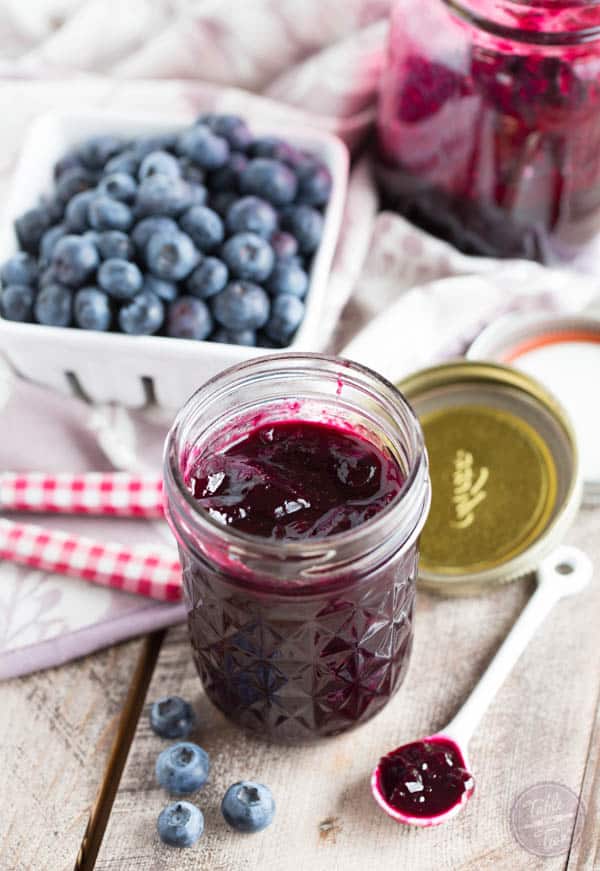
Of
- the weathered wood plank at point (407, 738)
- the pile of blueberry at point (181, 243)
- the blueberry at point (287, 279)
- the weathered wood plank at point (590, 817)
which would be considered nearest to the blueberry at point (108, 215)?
the pile of blueberry at point (181, 243)

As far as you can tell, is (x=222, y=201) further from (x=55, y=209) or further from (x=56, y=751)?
(x=56, y=751)

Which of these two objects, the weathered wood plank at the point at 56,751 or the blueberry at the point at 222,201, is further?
the blueberry at the point at 222,201

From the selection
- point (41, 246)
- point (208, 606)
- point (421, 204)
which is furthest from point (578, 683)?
point (41, 246)

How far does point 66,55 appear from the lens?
1.90m

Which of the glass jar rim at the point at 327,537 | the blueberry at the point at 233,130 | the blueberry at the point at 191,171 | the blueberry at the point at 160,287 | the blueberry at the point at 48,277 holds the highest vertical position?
the glass jar rim at the point at 327,537

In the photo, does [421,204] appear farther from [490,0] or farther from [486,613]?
[486,613]

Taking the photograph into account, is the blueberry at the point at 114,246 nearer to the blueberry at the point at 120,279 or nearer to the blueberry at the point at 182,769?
the blueberry at the point at 120,279

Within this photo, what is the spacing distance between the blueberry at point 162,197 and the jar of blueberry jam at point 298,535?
1.44 feet

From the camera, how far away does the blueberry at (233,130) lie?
1646 millimetres

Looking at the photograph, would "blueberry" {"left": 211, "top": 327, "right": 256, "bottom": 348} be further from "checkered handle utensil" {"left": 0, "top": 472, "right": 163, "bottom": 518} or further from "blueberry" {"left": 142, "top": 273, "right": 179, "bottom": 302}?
"checkered handle utensil" {"left": 0, "top": 472, "right": 163, "bottom": 518}

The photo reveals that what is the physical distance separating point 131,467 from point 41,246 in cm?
34

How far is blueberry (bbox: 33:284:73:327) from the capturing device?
4.84 ft

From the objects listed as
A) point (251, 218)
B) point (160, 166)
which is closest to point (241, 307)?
point (251, 218)

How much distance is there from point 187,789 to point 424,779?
0.25 metres
